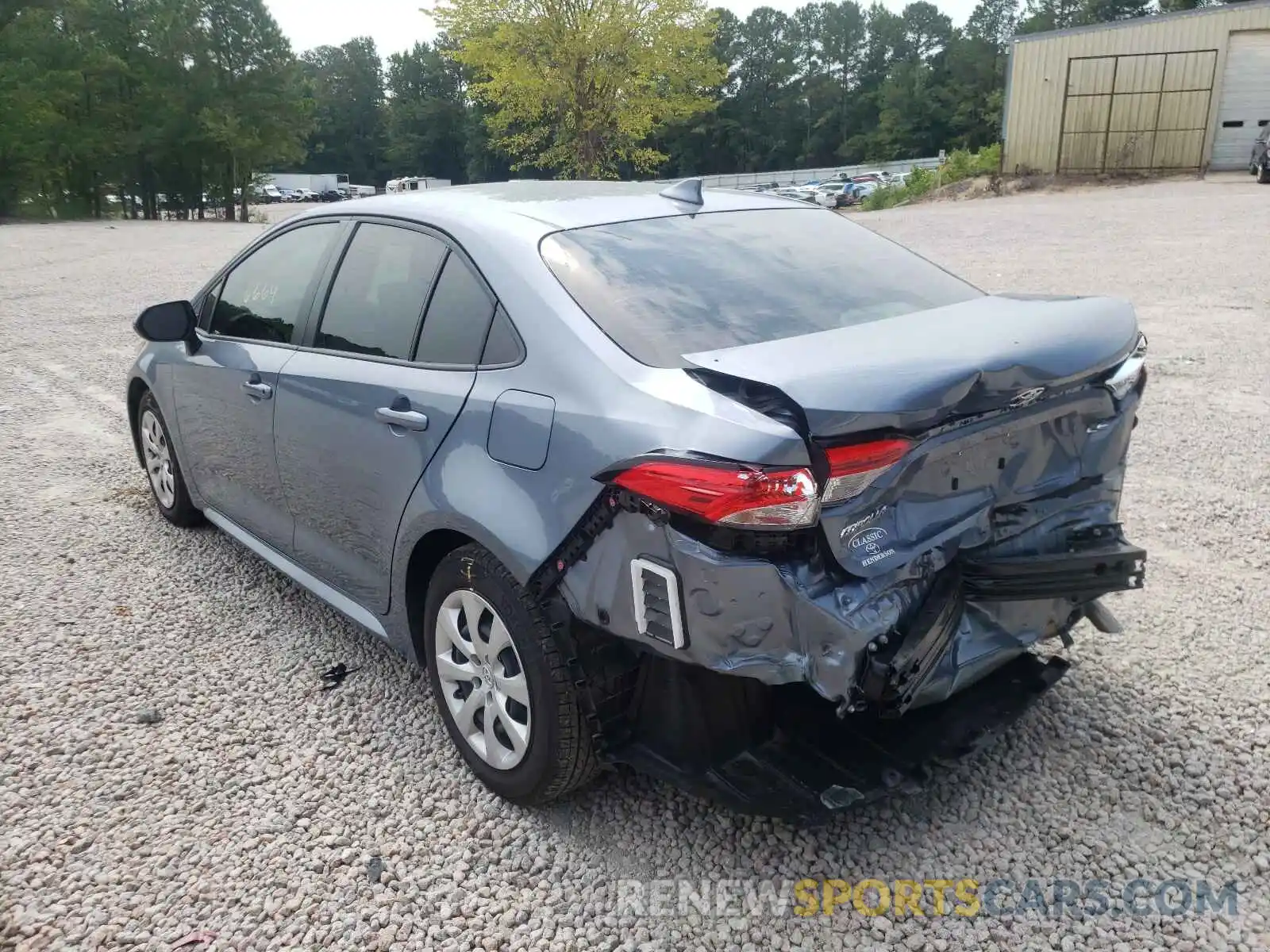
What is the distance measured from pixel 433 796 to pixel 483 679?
16.9 inches

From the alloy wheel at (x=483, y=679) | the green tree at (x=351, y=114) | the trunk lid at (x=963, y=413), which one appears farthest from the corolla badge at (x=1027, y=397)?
the green tree at (x=351, y=114)

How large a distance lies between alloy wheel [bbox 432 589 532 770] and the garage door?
3126 centimetres

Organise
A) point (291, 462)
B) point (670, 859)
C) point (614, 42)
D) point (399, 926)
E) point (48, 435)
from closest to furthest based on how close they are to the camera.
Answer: point (399, 926) → point (670, 859) → point (291, 462) → point (48, 435) → point (614, 42)

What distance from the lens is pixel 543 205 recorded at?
3.11m

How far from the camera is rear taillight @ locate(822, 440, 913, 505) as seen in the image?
2.05 meters

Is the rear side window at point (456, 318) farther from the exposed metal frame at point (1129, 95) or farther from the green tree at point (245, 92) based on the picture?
the green tree at point (245, 92)

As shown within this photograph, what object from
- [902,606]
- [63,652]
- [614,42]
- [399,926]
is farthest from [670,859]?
[614,42]

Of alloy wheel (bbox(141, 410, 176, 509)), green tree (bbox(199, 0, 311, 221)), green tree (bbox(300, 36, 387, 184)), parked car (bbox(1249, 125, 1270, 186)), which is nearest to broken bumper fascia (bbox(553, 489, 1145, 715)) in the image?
alloy wheel (bbox(141, 410, 176, 509))

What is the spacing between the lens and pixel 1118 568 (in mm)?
2404

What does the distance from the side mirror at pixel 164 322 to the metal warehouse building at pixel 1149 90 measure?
2884 cm

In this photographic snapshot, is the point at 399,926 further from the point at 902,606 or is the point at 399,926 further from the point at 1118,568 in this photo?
the point at 1118,568

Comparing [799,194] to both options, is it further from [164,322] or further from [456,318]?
[456,318]

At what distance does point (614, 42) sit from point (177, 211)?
976 inches

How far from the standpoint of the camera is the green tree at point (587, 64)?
3450cm
